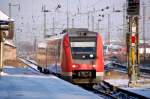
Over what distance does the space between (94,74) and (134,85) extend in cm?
211

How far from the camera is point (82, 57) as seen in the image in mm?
24516

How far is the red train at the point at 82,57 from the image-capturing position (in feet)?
79.7

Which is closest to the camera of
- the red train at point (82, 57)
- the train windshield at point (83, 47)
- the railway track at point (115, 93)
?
the railway track at point (115, 93)

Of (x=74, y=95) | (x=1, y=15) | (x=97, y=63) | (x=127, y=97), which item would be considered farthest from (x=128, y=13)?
(x=74, y=95)

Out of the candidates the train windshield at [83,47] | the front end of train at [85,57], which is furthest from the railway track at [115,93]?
the train windshield at [83,47]

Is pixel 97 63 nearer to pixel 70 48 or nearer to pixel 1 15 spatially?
pixel 70 48

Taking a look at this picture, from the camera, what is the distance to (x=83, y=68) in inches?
953

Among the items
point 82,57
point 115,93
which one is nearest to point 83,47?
point 82,57

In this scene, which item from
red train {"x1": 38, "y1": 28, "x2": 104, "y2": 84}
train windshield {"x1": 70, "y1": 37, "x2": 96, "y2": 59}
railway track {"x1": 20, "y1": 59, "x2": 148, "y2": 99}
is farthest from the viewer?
train windshield {"x1": 70, "y1": 37, "x2": 96, "y2": 59}

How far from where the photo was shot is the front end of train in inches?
956

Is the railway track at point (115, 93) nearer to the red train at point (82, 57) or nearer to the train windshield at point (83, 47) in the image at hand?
the red train at point (82, 57)

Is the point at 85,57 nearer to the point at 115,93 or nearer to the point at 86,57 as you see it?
the point at 86,57

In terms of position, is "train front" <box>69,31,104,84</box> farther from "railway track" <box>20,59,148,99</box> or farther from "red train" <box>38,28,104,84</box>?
"railway track" <box>20,59,148,99</box>

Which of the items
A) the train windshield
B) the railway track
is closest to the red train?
the train windshield
